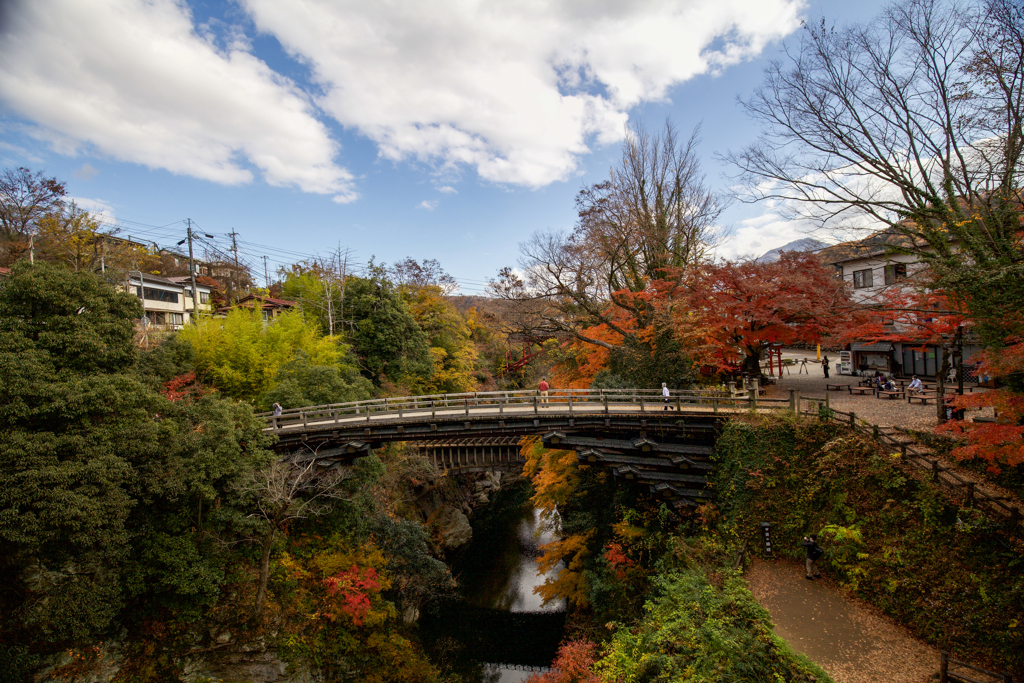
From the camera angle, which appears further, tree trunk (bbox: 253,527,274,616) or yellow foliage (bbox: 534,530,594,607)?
yellow foliage (bbox: 534,530,594,607)

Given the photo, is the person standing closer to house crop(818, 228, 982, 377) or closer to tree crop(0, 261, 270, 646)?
house crop(818, 228, 982, 377)

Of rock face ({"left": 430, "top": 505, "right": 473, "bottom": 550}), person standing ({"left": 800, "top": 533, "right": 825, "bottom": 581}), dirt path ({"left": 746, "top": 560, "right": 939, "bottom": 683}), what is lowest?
rock face ({"left": 430, "top": 505, "right": 473, "bottom": 550})

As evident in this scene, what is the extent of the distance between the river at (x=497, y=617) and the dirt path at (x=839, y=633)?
10818 millimetres

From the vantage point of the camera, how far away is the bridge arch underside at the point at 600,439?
15.0 metres

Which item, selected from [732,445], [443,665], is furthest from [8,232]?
[732,445]

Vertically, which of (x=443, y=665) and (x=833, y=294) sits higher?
(x=833, y=294)

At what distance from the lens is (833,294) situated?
18.5 metres

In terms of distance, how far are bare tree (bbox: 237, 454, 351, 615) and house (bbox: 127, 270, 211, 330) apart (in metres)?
23.5

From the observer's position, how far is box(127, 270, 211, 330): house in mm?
33188

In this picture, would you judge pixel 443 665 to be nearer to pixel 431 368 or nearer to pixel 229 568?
pixel 229 568

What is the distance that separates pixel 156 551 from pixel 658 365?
18960 millimetres

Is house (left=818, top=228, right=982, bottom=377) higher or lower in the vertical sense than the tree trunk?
higher

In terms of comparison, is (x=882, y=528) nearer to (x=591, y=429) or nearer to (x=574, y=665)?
(x=591, y=429)

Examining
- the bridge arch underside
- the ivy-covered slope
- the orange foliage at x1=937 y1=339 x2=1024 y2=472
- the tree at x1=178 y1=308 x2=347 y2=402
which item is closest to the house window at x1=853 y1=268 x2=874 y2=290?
the ivy-covered slope
